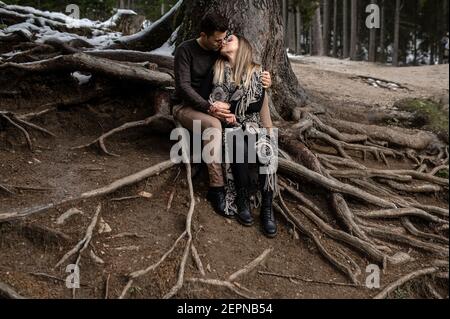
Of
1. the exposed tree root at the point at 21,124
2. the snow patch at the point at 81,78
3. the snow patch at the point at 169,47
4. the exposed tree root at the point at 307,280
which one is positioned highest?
the snow patch at the point at 169,47

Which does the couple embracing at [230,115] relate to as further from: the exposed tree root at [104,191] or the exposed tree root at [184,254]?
the exposed tree root at [104,191]

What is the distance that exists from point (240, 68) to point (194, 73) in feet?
1.55

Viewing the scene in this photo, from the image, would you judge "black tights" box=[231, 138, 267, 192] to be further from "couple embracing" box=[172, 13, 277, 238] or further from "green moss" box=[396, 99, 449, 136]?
"green moss" box=[396, 99, 449, 136]

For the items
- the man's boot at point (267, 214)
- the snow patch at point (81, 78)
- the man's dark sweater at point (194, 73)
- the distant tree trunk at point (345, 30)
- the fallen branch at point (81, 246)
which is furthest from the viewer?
the distant tree trunk at point (345, 30)

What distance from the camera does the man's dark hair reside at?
14.5 ft

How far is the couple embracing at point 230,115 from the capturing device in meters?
4.60

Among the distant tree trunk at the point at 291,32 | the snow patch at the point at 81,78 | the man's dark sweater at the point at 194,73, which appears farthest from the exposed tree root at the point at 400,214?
the distant tree trunk at the point at 291,32

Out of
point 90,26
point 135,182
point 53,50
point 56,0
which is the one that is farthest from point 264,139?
point 56,0

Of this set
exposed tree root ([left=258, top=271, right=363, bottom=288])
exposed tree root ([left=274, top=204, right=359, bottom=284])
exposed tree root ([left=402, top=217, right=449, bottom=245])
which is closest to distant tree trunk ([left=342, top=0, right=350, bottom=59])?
exposed tree root ([left=402, top=217, right=449, bottom=245])

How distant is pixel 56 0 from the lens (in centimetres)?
1652

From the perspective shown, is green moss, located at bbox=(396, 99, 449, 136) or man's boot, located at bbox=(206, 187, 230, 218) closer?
man's boot, located at bbox=(206, 187, 230, 218)

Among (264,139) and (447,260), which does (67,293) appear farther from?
(447,260)

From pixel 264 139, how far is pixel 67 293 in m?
2.23

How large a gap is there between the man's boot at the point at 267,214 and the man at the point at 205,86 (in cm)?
38
